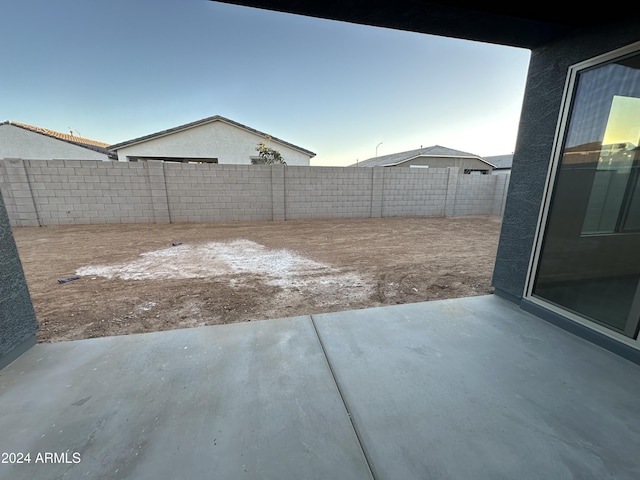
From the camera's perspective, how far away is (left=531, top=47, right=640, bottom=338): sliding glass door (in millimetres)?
1664

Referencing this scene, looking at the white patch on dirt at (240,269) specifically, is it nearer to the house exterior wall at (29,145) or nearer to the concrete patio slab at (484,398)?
the concrete patio slab at (484,398)

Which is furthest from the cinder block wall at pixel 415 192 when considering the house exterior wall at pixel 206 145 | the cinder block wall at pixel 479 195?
the house exterior wall at pixel 206 145

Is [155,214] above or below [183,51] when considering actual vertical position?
below

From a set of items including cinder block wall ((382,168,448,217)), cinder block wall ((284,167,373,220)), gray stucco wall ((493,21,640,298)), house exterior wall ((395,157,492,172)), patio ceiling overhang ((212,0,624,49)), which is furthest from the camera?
house exterior wall ((395,157,492,172))

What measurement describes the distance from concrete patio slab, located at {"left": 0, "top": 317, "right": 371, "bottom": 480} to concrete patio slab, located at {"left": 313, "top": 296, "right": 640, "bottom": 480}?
0.19 meters

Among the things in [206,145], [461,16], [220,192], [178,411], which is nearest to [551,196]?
[461,16]

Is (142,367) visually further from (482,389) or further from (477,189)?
(477,189)

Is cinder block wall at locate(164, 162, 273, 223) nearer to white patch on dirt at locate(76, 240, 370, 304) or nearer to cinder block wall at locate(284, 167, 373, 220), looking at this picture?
cinder block wall at locate(284, 167, 373, 220)

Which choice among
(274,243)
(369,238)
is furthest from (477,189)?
(274,243)

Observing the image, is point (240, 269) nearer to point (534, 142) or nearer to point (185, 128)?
point (534, 142)

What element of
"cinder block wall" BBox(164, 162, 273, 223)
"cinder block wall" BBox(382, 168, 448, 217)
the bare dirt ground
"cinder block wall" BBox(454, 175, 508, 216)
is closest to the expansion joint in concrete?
the bare dirt ground

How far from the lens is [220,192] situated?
7859mm

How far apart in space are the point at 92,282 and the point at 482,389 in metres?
4.54

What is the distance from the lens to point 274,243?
5656 mm
